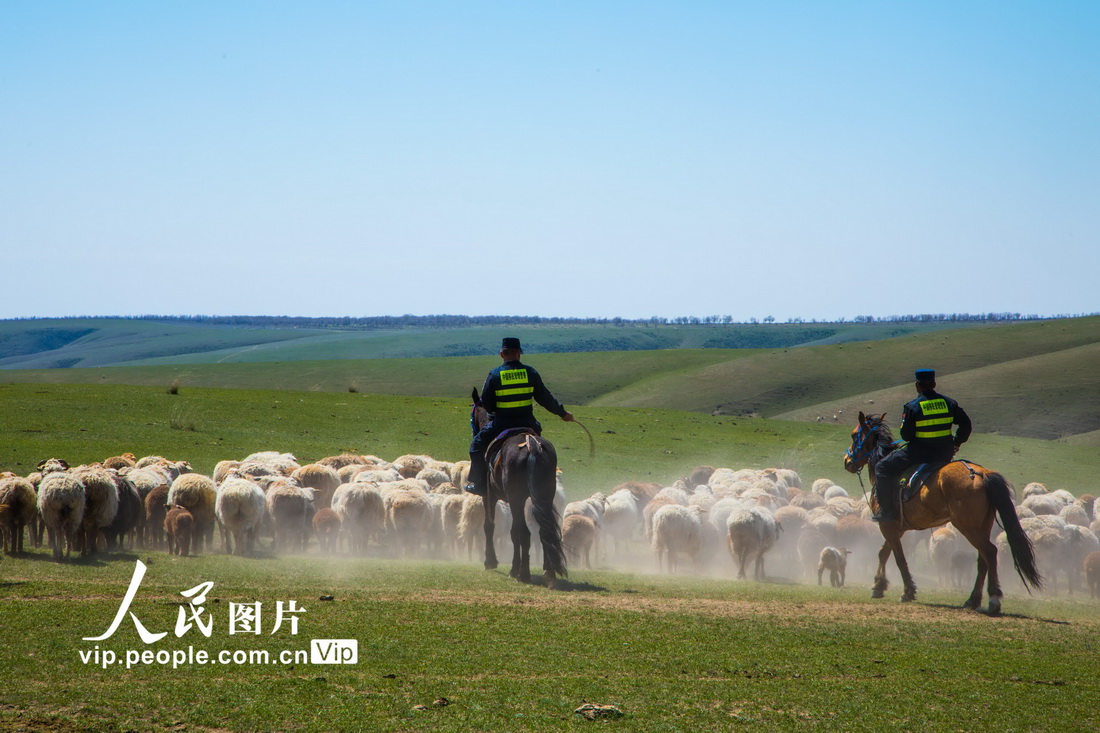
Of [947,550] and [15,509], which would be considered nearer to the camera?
[15,509]

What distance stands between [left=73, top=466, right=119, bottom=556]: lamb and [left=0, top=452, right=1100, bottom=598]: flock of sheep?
2cm

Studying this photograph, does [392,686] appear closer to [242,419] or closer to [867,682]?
[867,682]

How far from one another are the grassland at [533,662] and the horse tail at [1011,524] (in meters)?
0.64

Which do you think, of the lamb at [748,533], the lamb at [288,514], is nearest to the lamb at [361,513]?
the lamb at [288,514]

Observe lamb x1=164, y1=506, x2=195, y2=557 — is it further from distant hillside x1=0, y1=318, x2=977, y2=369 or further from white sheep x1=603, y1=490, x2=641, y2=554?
distant hillside x1=0, y1=318, x2=977, y2=369

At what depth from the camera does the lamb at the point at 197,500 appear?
15.0 meters

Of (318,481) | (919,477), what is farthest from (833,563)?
(318,481)

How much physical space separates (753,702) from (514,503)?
5618mm

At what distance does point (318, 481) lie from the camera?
63.1 feet

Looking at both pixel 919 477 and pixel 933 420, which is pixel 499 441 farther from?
pixel 933 420

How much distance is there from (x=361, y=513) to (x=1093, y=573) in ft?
43.4

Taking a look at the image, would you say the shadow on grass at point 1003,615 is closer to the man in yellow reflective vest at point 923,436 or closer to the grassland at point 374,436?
the man in yellow reflective vest at point 923,436

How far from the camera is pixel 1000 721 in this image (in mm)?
6801

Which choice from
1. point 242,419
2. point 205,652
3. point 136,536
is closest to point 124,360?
point 242,419
